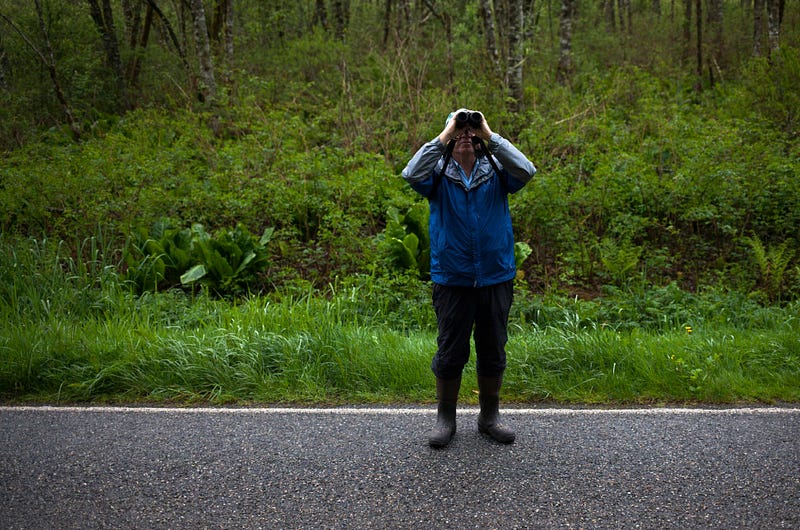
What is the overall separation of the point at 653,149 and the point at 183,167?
8.29 meters

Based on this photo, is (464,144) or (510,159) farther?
(464,144)

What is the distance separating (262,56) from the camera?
20.2 metres

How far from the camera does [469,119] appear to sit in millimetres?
4234

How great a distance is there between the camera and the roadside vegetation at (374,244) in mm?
5758

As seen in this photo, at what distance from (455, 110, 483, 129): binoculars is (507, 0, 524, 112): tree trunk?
30.1ft

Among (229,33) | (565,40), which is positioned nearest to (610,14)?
(565,40)

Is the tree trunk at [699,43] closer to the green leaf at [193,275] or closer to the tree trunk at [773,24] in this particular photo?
the tree trunk at [773,24]

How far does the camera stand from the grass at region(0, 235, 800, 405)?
5477mm

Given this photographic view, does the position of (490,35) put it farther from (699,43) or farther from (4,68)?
(4,68)

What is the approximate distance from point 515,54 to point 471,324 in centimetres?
989

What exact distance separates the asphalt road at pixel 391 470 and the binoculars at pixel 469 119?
2099 mm

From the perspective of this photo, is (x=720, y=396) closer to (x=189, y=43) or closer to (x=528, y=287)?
(x=528, y=287)

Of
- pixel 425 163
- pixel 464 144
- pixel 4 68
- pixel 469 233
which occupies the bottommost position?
pixel 469 233

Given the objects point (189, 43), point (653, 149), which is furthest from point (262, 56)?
point (653, 149)
